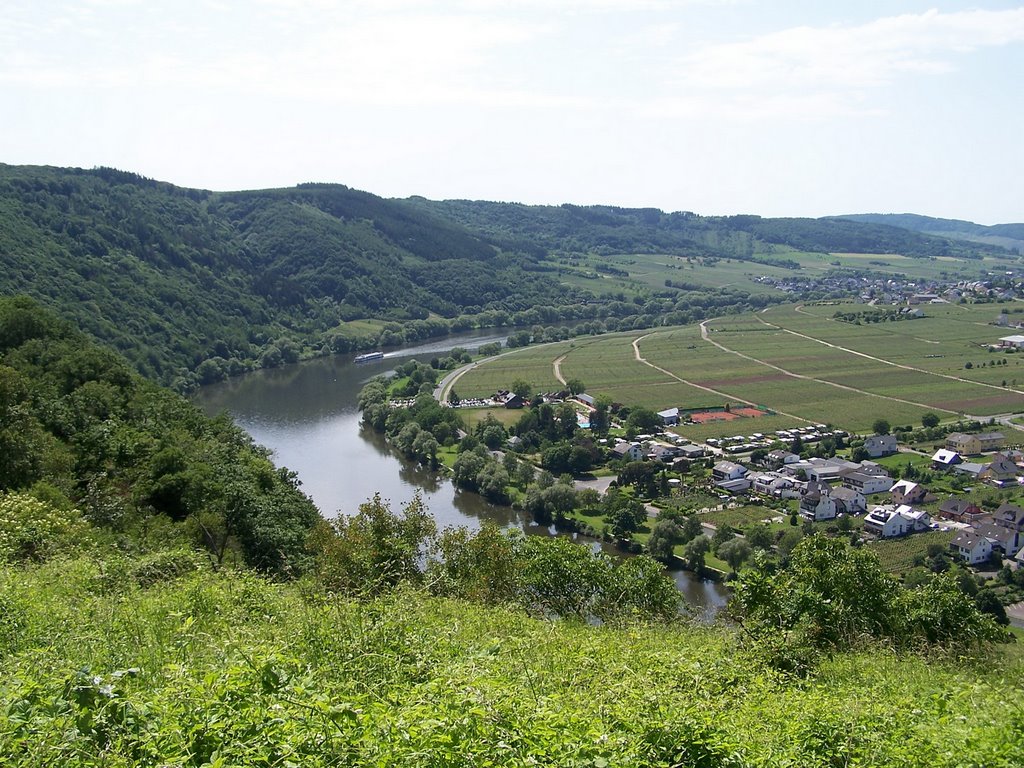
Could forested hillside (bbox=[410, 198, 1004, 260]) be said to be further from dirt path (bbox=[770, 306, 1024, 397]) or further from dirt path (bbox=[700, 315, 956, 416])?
dirt path (bbox=[700, 315, 956, 416])

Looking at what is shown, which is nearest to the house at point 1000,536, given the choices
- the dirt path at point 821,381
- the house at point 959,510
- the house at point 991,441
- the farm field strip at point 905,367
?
the house at point 959,510

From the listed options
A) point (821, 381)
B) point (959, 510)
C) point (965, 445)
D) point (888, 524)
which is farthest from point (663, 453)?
point (821, 381)

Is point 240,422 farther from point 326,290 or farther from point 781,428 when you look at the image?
point 326,290

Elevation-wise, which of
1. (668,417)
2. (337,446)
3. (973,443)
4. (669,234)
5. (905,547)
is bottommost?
(905,547)

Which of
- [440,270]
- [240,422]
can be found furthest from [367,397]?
[440,270]

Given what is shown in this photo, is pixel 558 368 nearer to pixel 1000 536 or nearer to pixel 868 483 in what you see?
pixel 868 483
